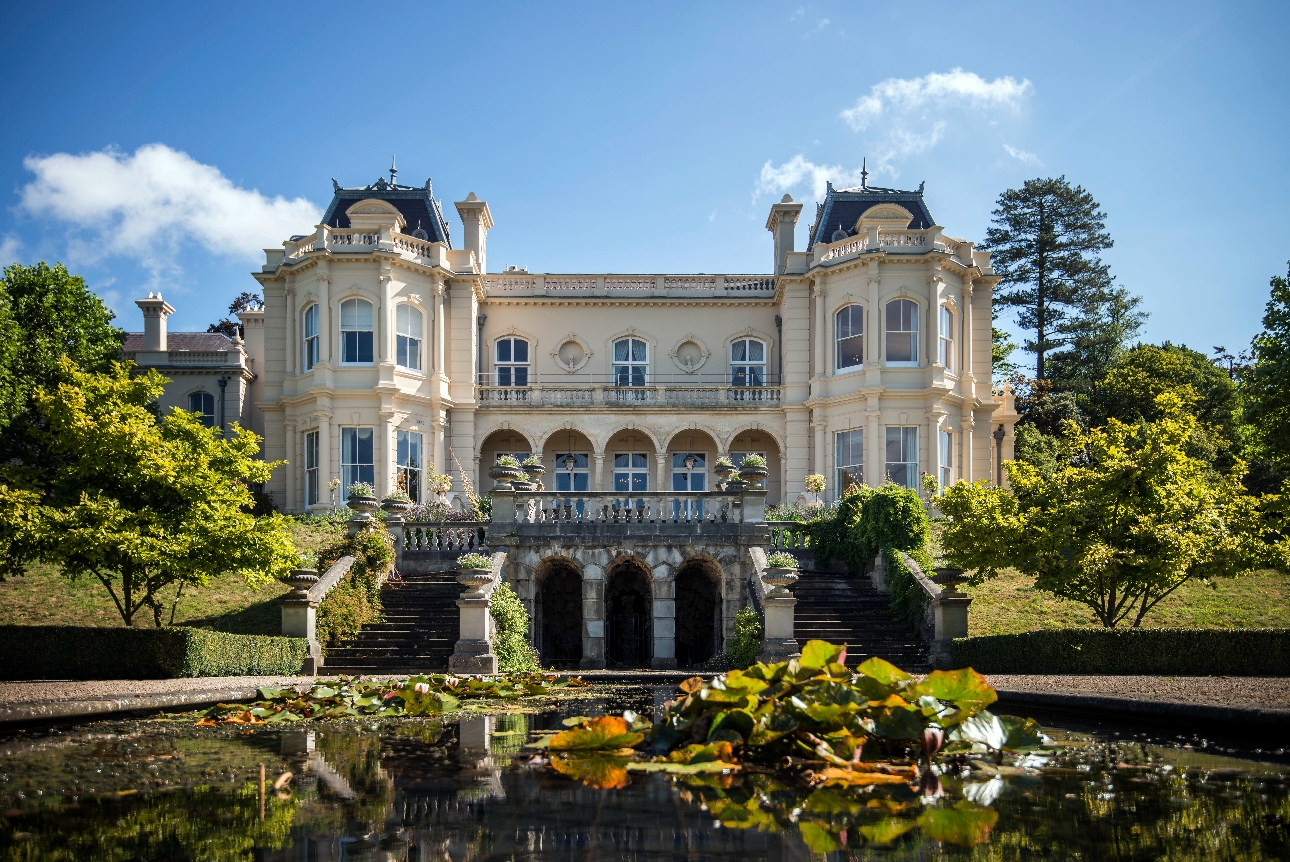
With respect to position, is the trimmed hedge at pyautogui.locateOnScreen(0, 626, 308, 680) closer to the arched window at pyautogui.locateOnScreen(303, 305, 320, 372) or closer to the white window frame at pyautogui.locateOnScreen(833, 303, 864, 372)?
the arched window at pyautogui.locateOnScreen(303, 305, 320, 372)

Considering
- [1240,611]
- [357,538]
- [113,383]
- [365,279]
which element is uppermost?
[365,279]

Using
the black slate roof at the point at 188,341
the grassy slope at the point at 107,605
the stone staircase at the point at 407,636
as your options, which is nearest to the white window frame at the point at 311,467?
the grassy slope at the point at 107,605

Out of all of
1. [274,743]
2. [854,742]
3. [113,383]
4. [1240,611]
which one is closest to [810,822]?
[854,742]

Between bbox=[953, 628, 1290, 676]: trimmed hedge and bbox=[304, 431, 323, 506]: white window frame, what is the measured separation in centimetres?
2292

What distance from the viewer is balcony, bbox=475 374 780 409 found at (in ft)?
120

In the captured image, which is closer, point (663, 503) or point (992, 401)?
point (663, 503)

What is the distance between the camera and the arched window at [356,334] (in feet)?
114

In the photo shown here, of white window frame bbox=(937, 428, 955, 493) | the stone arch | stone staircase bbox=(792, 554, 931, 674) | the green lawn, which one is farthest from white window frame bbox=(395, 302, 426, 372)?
the green lawn

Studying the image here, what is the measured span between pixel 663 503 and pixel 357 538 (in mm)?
6459

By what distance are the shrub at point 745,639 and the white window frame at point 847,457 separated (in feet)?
45.6

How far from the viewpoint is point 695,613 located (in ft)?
85.9

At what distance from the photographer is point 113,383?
2053cm

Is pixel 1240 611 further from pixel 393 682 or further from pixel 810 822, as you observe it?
pixel 810 822

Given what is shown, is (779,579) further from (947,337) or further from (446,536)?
(947,337)
